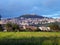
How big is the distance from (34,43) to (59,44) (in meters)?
1.64

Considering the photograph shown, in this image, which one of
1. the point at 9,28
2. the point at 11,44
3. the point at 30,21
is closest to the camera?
the point at 11,44

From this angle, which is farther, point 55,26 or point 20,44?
point 55,26

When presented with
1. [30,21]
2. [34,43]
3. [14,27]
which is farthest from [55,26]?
[34,43]

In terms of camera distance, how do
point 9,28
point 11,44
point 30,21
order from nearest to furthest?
1. point 11,44
2. point 9,28
3. point 30,21

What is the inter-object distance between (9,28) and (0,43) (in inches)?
1779

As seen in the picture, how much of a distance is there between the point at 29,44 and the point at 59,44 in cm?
193

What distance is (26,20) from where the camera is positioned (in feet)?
342

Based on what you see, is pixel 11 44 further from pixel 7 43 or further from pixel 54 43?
pixel 54 43

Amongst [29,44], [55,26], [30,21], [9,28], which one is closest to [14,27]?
[9,28]

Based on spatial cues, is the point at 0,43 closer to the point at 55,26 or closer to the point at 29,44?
the point at 29,44

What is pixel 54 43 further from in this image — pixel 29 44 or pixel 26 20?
pixel 26 20

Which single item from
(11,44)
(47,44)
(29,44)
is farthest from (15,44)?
(47,44)

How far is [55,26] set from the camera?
199 ft

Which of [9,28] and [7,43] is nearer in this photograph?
[7,43]
